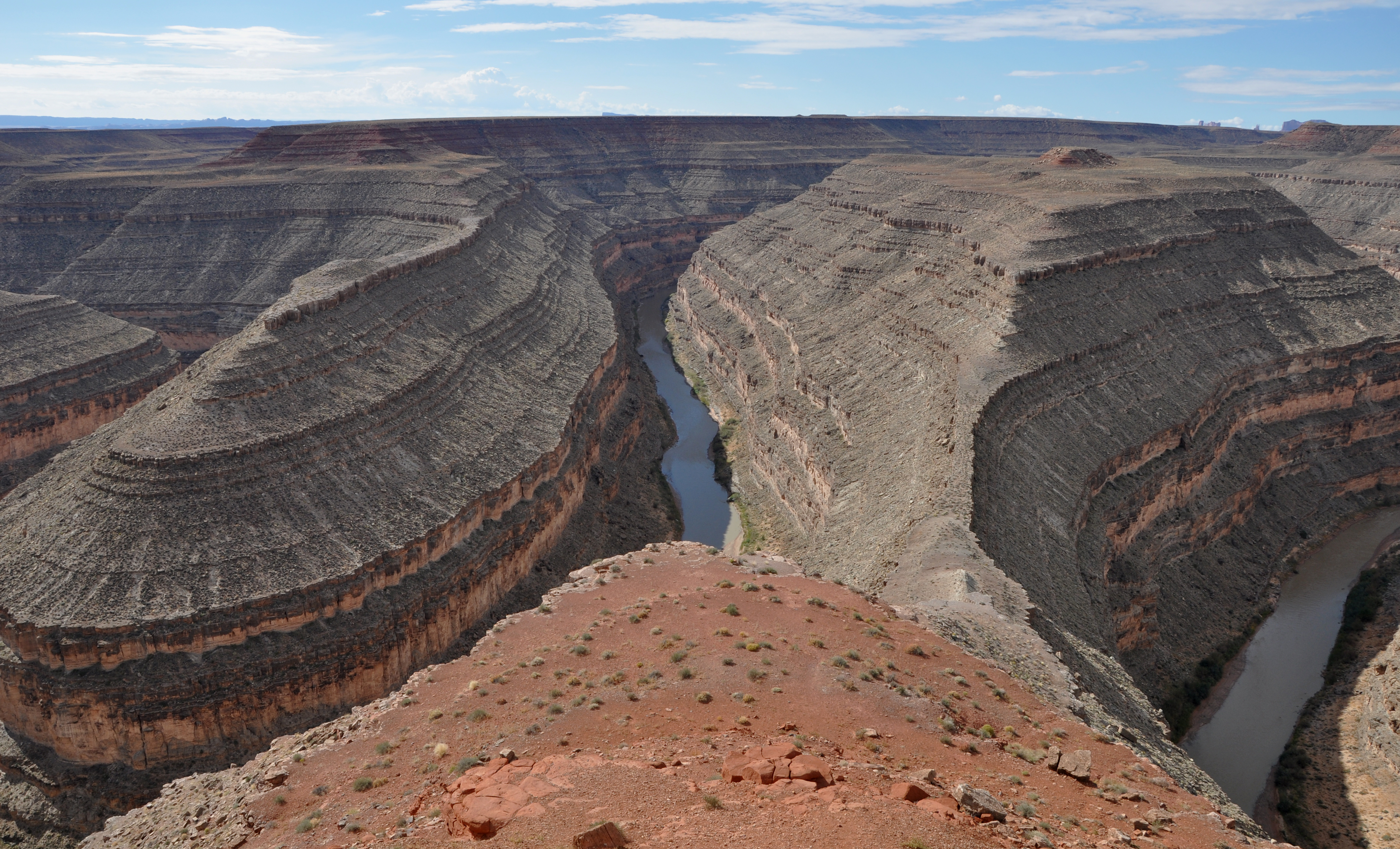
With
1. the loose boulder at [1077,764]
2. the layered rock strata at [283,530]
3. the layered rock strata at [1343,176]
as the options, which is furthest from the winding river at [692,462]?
the layered rock strata at [1343,176]

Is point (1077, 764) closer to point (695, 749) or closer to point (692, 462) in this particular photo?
point (695, 749)

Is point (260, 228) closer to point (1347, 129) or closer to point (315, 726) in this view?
point (315, 726)

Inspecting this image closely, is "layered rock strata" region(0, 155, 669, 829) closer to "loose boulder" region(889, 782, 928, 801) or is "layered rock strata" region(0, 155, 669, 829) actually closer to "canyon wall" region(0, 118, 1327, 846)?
"canyon wall" region(0, 118, 1327, 846)

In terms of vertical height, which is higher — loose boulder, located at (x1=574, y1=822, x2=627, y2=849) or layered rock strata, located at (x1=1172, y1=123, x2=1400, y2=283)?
layered rock strata, located at (x1=1172, y1=123, x2=1400, y2=283)

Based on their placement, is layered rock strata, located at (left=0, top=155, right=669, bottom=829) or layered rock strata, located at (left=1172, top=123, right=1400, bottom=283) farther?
layered rock strata, located at (left=1172, top=123, right=1400, bottom=283)

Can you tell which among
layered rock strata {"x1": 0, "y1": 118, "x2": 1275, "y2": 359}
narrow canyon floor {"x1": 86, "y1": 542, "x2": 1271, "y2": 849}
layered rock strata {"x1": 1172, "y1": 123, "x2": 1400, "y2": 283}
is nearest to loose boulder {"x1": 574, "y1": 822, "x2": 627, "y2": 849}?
narrow canyon floor {"x1": 86, "y1": 542, "x2": 1271, "y2": 849}

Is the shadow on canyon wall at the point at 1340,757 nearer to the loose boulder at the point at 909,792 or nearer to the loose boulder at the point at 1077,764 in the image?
the loose boulder at the point at 1077,764

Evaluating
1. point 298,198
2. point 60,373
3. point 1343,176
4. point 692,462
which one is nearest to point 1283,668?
point 692,462
